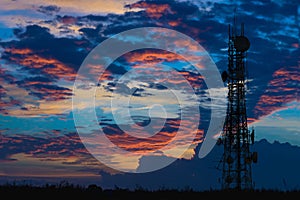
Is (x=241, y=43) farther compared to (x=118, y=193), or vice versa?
(x=241, y=43)

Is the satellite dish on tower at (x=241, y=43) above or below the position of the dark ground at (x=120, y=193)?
above

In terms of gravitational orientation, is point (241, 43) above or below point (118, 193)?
above

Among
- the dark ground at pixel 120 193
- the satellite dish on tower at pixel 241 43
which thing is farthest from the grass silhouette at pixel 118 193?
the satellite dish on tower at pixel 241 43

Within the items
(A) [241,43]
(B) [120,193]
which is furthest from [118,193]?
(A) [241,43]

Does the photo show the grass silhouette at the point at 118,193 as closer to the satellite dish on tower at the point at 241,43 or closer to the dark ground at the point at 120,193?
the dark ground at the point at 120,193

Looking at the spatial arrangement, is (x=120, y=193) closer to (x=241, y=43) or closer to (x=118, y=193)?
(x=118, y=193)

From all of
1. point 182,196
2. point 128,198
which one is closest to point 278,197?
point 182,196

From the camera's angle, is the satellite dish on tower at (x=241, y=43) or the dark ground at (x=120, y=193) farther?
the satellite dish on tower at (x=241, y=43)

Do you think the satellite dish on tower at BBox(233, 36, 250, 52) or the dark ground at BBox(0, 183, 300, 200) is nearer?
the dark ground at BBox(0, 183, 300, 200)

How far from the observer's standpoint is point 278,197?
58.0 feet

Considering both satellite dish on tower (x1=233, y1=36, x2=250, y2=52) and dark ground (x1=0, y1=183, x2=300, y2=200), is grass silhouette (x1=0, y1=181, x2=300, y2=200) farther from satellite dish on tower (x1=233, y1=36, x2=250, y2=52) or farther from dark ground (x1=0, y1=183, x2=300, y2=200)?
satellite dish on tower (x1=233, y1=36, x2=250, y2=52)

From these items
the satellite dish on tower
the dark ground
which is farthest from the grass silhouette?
the satellite dish on tower

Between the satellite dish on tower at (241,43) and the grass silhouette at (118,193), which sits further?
the satellite dish on tower at (241,43)

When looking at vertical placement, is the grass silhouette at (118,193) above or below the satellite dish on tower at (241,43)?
below
